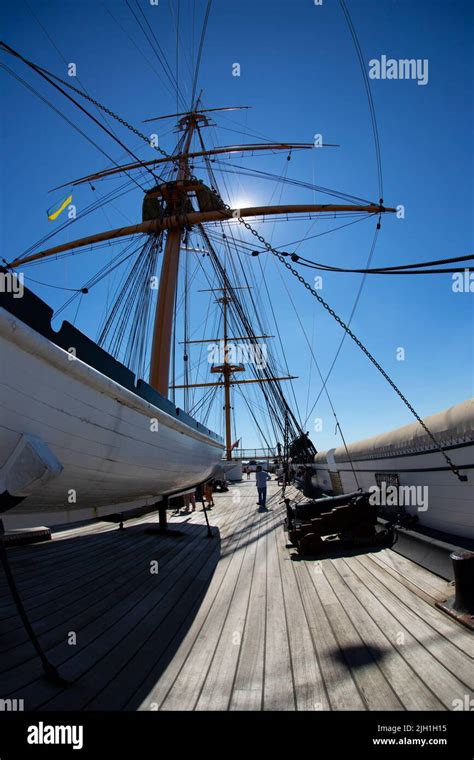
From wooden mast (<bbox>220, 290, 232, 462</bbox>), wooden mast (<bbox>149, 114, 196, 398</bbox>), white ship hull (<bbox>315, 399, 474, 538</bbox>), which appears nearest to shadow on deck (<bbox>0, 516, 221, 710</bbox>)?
white ship hull (<bbox>315, 399, 474, 538</bbox>)

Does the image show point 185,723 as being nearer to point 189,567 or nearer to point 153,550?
point 189,567

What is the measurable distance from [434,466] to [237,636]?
10.7 ft

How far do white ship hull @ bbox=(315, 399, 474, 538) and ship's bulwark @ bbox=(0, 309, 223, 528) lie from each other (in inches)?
142

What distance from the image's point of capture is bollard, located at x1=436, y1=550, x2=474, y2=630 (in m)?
2.91

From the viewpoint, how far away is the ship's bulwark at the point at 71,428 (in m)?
2.68

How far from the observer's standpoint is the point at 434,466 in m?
4.70

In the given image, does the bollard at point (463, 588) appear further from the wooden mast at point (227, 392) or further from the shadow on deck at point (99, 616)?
the wooden mast at point (227, 392)

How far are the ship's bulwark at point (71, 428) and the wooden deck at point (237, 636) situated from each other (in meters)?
0.99

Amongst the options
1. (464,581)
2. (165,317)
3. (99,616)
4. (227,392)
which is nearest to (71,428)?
(99,616)

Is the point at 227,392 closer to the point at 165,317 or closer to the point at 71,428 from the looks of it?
the point at 165,317

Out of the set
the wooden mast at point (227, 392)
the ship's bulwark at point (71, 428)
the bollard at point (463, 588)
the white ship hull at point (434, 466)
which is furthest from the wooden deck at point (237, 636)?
the wooden mast at point (227, 392)

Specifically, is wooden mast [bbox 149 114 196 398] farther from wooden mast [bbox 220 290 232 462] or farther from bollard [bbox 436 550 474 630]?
wooden mast [bbox 220 290 232 462]

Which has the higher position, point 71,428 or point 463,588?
point 71,428

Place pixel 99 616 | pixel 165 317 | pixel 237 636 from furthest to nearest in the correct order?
pixel 165 317 < pixel 99 616 < pixel 237 636
